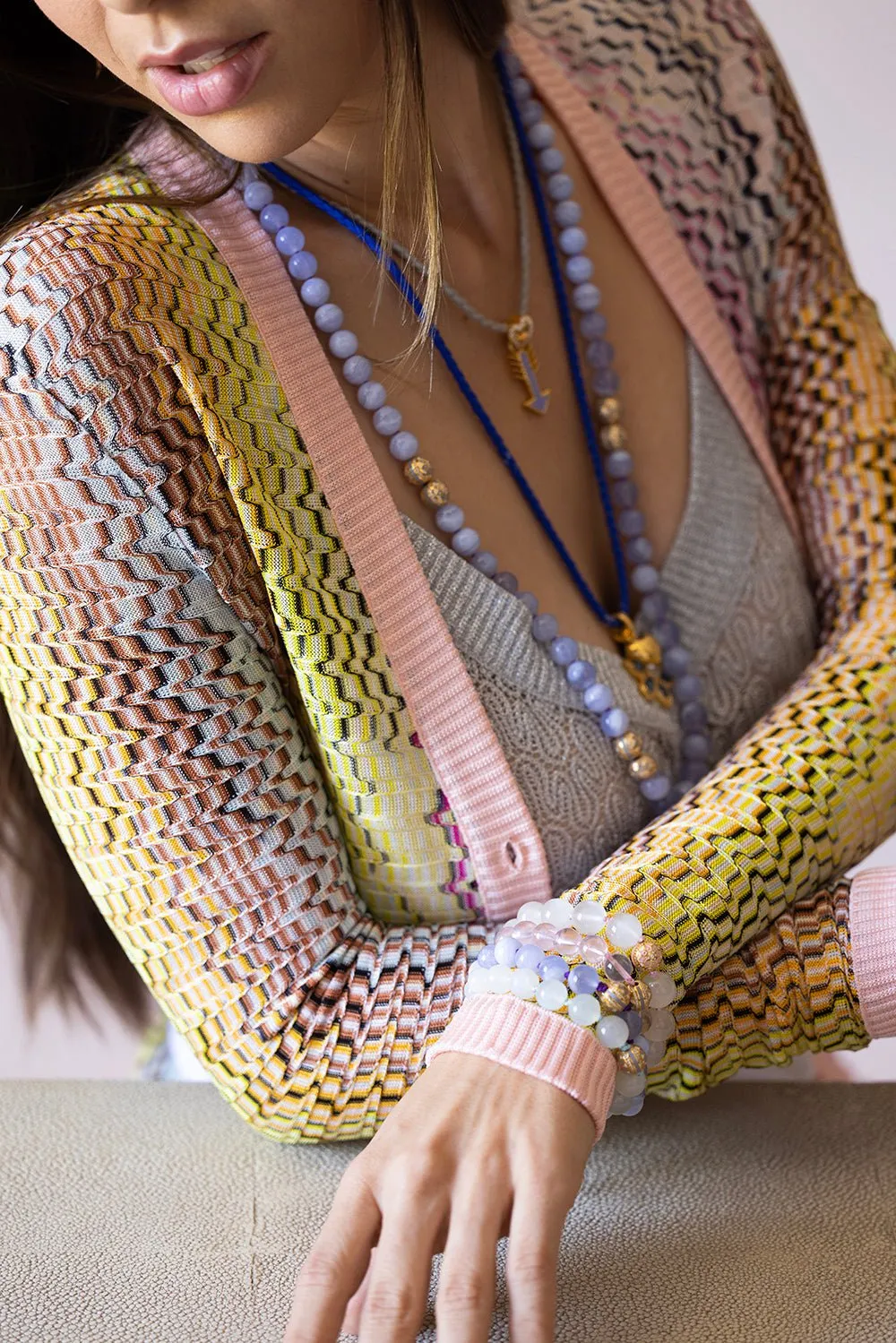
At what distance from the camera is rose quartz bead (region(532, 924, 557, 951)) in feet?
2.07

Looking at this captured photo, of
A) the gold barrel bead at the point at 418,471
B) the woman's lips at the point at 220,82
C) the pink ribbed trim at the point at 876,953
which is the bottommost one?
the pink ribbed trim at the point at 876,953

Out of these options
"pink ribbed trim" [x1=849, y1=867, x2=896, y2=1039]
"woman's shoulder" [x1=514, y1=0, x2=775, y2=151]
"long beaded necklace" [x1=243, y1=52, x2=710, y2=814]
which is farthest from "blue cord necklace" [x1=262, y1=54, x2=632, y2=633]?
"pink ribbed trim" [x1=849, y1=867, x2=896, y2=1039]

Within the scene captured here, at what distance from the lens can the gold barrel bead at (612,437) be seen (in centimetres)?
90

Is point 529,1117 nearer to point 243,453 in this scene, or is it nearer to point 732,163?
point 243,453

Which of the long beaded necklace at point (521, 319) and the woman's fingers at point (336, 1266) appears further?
the long beaded necklace at point (521, 319)

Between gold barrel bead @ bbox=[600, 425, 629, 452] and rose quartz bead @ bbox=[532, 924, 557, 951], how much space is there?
381 mm

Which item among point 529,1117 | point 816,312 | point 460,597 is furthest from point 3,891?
point 816,312

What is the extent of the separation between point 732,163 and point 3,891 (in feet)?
2.61

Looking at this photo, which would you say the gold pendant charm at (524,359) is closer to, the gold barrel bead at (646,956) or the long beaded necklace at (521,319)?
the long beaded necklace at (521,319)

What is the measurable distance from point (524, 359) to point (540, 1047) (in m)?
0.47

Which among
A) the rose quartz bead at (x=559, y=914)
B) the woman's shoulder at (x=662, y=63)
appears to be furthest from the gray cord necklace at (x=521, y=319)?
the rose quartz bead at (x=559, y=914)

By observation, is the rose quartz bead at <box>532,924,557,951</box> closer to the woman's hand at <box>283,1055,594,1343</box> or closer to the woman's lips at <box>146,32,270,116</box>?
the woman's hand at <box>283,1055,594,1343</box>

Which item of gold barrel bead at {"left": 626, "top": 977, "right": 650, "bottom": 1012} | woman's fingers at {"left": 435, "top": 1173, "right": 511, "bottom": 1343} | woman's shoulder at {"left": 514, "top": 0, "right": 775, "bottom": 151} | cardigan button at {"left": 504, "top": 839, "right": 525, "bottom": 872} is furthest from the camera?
woman's shoulder at {"left": 514, "top": 0, "right": 775, "bottom": 151}

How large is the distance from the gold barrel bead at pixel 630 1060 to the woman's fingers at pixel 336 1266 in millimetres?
132
